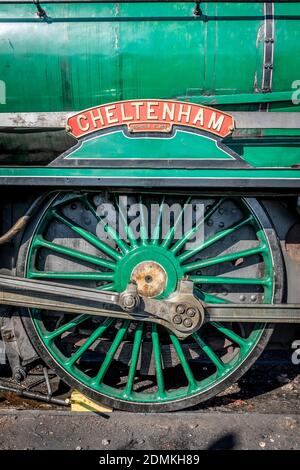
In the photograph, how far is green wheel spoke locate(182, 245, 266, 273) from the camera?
259cm

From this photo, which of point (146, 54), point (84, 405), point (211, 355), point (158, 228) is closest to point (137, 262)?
point (158, 228)

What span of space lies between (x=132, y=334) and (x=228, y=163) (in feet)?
4.12

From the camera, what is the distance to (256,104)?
Result: 96.9 inches

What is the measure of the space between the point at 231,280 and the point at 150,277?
0.46m

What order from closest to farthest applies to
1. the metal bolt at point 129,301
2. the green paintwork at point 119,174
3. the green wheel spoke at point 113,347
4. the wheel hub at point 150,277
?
the green paintwork at point 119,174, the metal bolt at point 129,301, the wheel hub at point 150,277, the green wheel spoke at point 113,347

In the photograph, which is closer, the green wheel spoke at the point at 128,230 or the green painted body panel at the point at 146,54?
the green painted body panel at the point at 146,54

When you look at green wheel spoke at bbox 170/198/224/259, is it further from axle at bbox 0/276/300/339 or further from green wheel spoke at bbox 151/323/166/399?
green wheel spoke at bbox 151/323/166/399

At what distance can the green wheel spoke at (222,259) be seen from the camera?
8.48 feet

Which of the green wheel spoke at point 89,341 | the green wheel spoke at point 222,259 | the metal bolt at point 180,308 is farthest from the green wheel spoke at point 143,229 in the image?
the green wheel spoke at point 89,341

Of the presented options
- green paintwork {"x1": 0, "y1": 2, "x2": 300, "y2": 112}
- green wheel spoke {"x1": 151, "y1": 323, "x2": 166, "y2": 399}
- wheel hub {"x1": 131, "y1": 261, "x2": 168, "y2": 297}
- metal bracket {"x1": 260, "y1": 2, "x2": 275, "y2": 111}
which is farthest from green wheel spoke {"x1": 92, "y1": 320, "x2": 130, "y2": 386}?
metal bracket {"x1": 260, "y1": 2, "x2": 275, "y2": 111}

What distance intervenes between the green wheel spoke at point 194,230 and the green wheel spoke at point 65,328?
664 millimetres

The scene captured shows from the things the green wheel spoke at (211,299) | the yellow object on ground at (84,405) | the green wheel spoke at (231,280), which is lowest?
the yellow object on ground at (84,405)

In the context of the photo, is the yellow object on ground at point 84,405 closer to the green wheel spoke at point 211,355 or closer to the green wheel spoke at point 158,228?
the green wheel spoke at point 211,355
